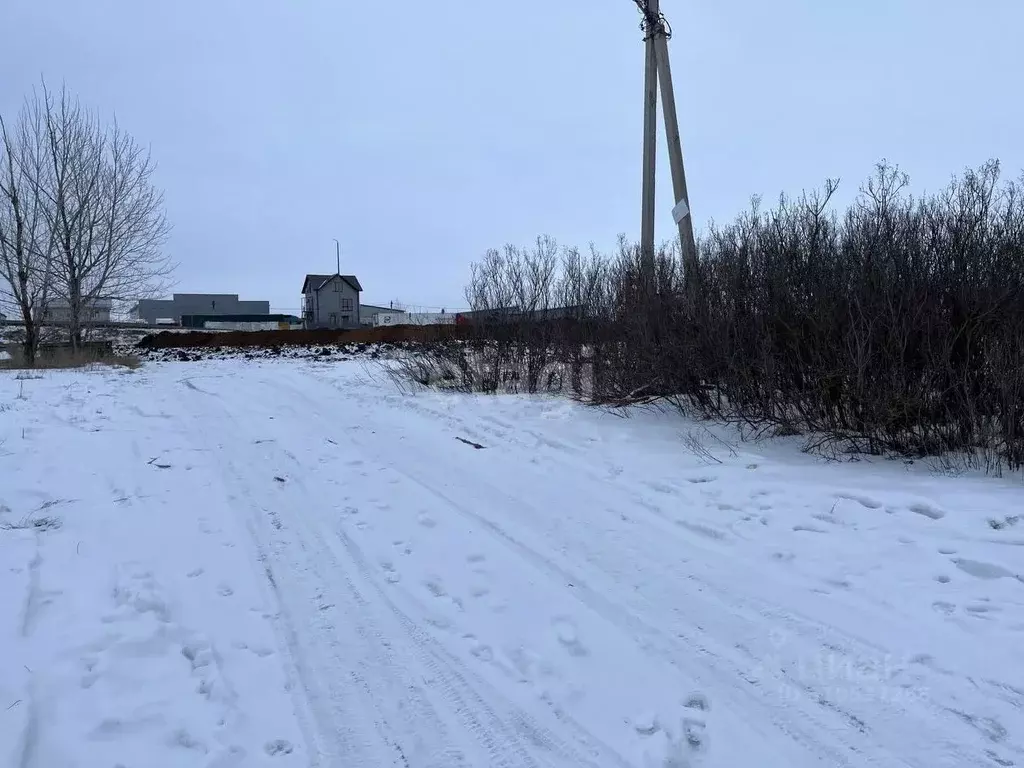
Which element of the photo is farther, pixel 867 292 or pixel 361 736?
pixel 867 292

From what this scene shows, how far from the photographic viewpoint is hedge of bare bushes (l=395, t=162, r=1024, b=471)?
611cm

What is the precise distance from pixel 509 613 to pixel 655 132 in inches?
378

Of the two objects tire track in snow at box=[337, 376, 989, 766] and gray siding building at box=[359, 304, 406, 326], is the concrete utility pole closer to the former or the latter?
tire track in snow at box=[337, 376, 989, 766]

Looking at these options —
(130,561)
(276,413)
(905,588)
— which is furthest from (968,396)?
(276,413)

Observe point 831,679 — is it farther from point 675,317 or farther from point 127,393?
point 127,393

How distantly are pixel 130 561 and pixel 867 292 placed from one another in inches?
277

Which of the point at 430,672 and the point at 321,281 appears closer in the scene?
the point at 430,672

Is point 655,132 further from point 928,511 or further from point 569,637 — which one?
point 569,637

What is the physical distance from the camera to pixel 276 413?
33.4 ft

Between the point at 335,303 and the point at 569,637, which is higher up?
the point at 335,303

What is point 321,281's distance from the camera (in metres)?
61.5

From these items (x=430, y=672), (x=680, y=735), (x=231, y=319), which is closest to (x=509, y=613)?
(x=430, y=672)

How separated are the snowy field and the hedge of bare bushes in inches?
29.3

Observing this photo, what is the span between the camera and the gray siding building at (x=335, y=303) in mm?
58625
